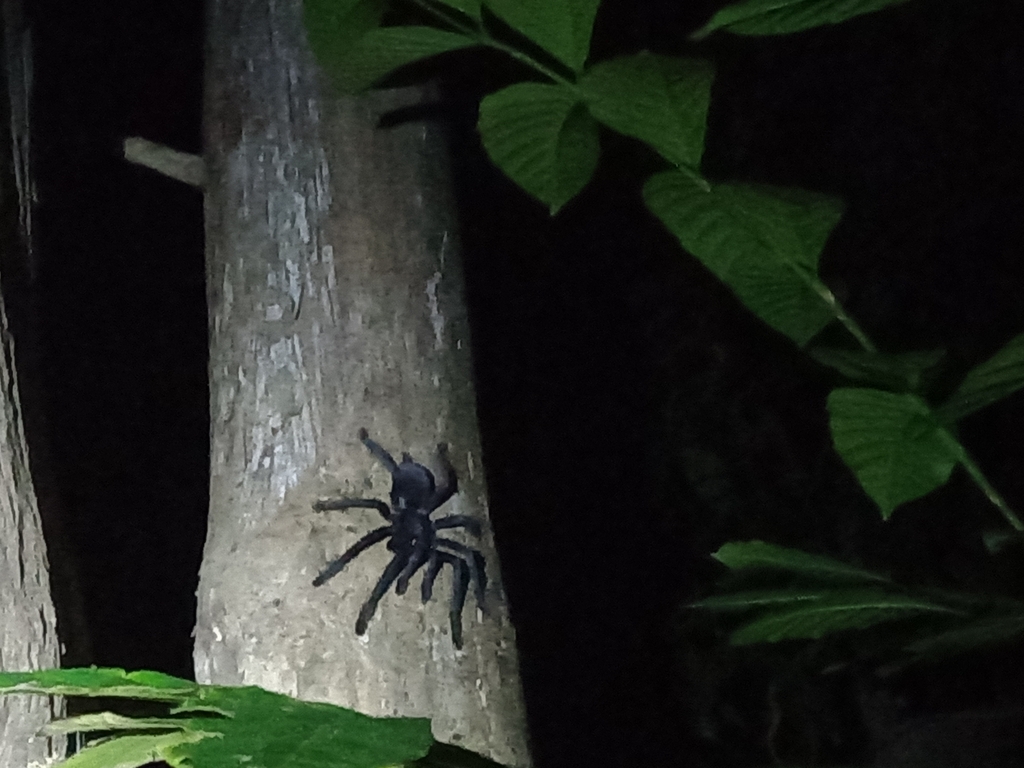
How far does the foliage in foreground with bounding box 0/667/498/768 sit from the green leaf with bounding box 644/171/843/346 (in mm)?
151

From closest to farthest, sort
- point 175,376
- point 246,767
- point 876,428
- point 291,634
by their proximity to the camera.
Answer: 1. point 246,767
2. point 876,428
3. point 291,634
4. point 175,376

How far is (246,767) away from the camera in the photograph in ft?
0.44

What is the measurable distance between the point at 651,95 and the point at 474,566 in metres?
0.26

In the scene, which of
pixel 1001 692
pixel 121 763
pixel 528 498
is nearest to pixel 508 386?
pixel 528 498

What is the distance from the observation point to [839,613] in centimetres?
29

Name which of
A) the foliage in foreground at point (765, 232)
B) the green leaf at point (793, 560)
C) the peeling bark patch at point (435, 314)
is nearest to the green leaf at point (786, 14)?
the foliage in foreground at point (765, 232)

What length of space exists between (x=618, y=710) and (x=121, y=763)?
492 millimetres

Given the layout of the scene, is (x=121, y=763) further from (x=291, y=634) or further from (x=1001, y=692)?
(x=1001, y=692)

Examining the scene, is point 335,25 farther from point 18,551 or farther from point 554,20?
point 18,551

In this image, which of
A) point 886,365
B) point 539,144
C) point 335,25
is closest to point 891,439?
point 886,365

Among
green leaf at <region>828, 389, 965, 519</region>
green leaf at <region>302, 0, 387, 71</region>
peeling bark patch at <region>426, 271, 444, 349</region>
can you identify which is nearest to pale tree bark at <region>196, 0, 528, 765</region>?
peeling bark patch at <region>426, 271, 444, 349</region>

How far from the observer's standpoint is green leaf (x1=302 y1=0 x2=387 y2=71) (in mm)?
327

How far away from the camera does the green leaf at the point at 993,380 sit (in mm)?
224

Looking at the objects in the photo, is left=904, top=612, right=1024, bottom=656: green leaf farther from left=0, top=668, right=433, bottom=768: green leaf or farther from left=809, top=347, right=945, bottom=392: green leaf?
left=0, top=668, right=433, bottom=768: green leaf
